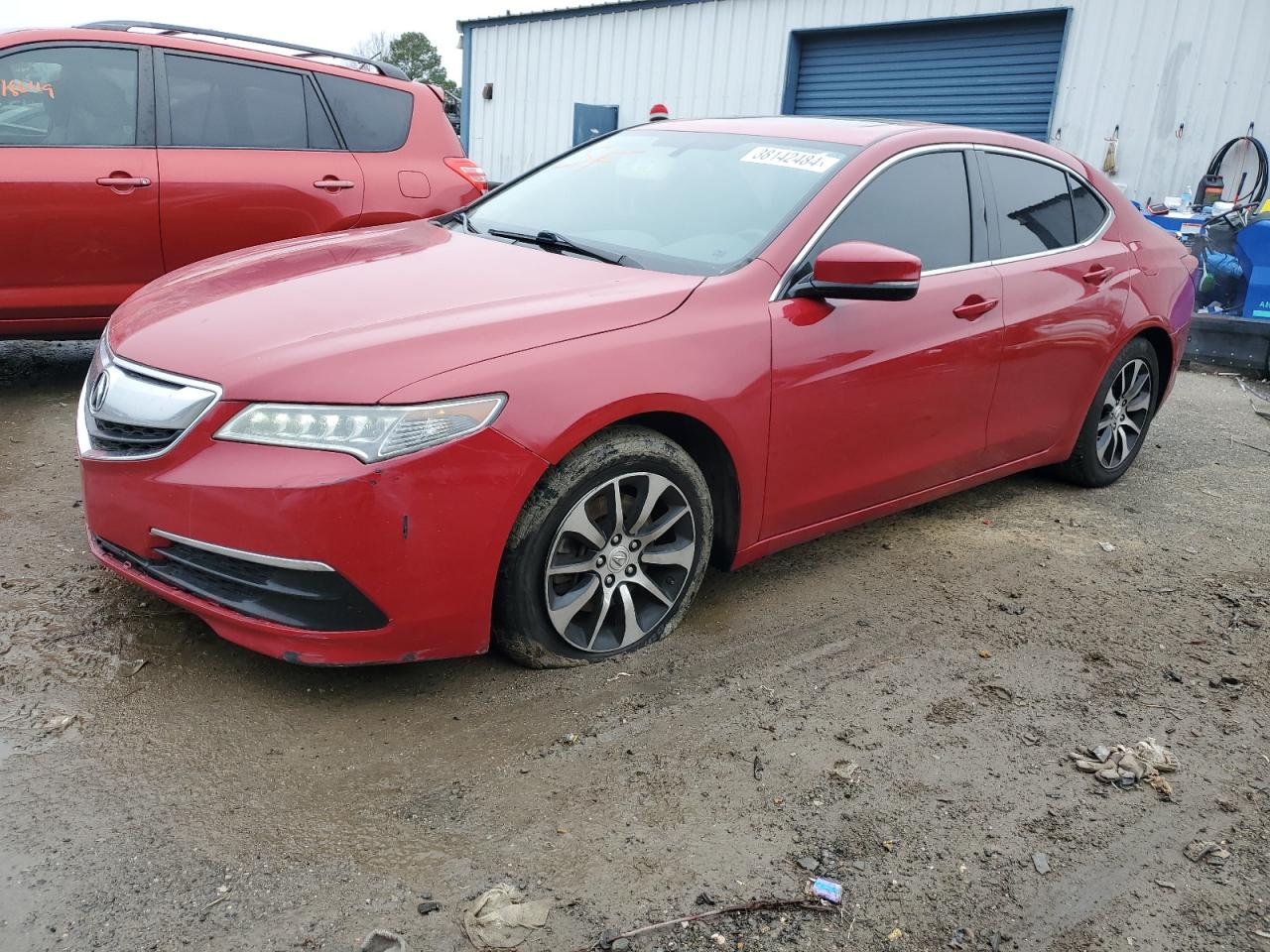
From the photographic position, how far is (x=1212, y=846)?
251 centimetres

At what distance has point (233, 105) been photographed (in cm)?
567

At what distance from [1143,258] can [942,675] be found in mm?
2668

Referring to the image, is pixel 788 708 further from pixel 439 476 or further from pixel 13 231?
pixel 13 231

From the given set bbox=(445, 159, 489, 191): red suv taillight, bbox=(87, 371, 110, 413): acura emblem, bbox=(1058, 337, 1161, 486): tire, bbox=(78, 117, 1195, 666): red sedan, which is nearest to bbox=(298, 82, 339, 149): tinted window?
bbox=(445, 159, 489, 191): red suv taillight

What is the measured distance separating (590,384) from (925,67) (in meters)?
10.9

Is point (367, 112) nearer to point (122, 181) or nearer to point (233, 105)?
point (233, 105)

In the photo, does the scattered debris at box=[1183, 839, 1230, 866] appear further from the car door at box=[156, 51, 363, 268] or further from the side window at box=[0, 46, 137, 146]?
the side window at box=[0, 46, 137, 146]

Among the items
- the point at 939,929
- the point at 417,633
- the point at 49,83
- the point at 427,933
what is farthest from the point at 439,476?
the point at 49,83

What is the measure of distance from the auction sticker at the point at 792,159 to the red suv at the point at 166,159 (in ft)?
9.70

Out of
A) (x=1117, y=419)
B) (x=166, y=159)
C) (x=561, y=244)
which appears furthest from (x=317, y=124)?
(x=1117, y=419)

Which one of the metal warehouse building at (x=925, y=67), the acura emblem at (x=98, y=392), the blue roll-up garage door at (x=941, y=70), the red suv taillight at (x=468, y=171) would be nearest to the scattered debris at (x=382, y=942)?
the acura emblem at (x=98, y=392)

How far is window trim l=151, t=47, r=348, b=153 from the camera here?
541 cm

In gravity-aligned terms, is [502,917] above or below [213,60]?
below

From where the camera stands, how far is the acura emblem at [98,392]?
287 cm
